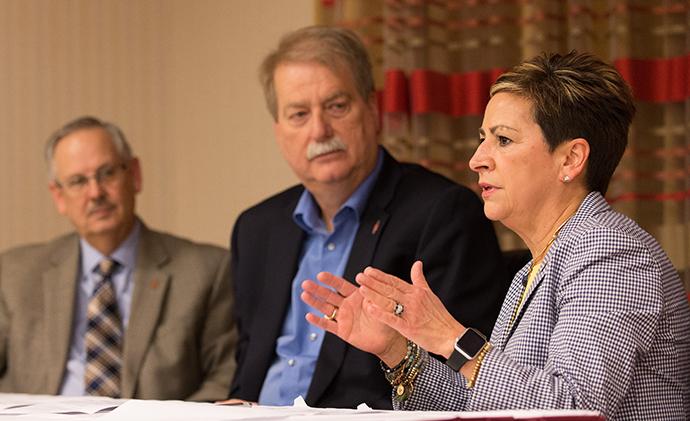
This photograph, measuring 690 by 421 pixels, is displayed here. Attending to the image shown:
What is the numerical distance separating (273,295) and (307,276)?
0.36 feet

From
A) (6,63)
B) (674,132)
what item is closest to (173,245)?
(6,63)

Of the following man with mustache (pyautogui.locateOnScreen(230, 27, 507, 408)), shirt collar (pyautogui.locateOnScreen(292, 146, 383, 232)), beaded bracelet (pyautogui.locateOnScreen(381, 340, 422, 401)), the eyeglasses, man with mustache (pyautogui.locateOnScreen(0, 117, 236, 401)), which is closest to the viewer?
beaded bracelet (pyautogui.locateOnScreen(381, 340, 422, 401))

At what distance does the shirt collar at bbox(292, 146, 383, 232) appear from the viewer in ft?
9.48

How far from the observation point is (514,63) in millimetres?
3498

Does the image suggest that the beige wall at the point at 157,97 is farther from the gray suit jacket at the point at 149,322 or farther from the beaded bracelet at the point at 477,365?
the beaded bracelet at the point at 477,365

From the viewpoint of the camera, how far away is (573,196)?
200cm

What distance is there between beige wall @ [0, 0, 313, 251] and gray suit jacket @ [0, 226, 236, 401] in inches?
34.6

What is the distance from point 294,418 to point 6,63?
3.29 meters

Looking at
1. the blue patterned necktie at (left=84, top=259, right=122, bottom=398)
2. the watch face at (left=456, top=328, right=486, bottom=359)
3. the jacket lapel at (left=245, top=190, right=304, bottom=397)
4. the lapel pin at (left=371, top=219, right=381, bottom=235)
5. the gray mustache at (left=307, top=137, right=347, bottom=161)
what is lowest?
the blue patterned necktie at (left=84, top=259, right=122, bottom=398)

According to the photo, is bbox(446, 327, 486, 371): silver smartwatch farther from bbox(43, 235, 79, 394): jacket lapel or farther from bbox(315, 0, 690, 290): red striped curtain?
bbox(43, 235, 79, 394): jacket lapel

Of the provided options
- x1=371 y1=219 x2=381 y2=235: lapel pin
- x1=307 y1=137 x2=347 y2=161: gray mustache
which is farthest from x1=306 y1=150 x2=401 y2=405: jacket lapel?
x1=307 y1=137 x2=347 y2=161: gray mustache

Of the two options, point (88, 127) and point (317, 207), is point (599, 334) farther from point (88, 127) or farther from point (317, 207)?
point (88, 127)

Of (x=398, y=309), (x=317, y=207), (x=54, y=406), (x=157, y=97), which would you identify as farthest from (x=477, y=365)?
(x=157, y=97)

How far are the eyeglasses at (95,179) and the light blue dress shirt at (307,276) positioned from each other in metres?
0.84
